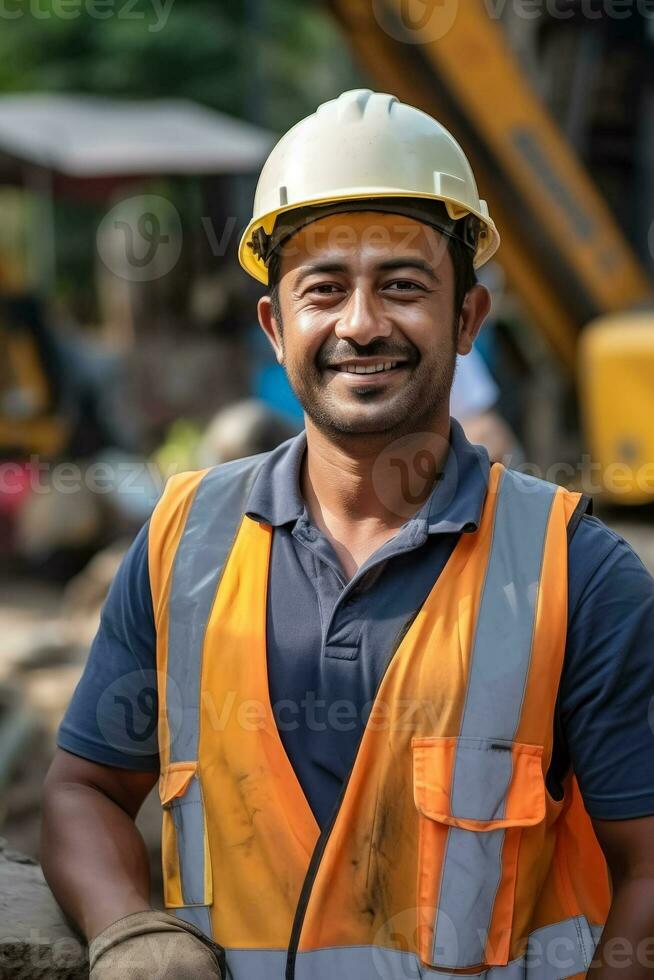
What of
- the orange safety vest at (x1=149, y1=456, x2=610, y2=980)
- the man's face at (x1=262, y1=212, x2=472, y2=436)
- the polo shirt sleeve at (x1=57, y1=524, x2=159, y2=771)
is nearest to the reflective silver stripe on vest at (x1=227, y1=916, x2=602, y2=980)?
the orange safety vest at (x1=149, y1=456, x2=610, y2=980)

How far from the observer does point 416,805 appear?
1.94 metres

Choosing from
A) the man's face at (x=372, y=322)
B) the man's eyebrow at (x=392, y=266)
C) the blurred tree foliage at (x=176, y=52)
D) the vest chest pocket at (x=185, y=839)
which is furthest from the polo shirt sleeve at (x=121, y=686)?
the blurred tree foliage at (x=176, y=52)

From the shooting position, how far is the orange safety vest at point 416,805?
1.93m

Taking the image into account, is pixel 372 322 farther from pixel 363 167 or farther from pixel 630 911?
pixel 630 911

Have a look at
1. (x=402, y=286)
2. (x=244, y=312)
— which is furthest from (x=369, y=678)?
(x=244, y=312)

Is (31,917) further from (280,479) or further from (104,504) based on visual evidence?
(104,504)

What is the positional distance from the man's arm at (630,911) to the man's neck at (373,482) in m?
0.60

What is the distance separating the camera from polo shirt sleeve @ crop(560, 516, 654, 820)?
1.92 meters

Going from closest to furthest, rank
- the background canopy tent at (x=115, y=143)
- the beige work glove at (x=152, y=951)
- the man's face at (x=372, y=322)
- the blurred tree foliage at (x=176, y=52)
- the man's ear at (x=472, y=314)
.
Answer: the beige work glove at (x=152, y=951) < the man's face at (x=372, y=322) < the man's ear at (x=472, y=314) < the background canopy tent at (x=115, y=143) < the blurred tree foliage at (x=176, y=52)

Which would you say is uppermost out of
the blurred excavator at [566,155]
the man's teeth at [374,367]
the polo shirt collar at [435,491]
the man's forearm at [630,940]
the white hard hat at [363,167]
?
the blurred excavator at [566,155]

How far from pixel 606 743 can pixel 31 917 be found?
0.99 metres

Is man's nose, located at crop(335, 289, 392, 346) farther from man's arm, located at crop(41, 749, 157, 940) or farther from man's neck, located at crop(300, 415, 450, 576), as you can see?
man's arm, located at crop(41, 749, 157, 940)

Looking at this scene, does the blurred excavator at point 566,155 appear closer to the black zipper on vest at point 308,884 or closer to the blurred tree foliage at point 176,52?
the black zipper on vest at point 308,884

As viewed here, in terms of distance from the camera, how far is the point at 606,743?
76.0 inches
